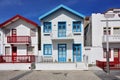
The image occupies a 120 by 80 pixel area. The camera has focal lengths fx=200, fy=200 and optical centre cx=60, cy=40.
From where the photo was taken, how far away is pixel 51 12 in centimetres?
2964

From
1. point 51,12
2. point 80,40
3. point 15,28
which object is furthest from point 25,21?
point 80,40

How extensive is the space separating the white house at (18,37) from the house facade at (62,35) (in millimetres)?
1760

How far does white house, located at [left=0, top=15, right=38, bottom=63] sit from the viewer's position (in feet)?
97.6

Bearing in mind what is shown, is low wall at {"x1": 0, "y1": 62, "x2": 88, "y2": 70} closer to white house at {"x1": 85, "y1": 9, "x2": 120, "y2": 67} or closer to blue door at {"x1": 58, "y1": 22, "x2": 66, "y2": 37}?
white house at {"x1": 85, "y1": 9, "x2": 120, "y2": 67}

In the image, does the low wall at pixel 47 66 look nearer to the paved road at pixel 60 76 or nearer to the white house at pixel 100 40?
the paved road at pixel 60 76

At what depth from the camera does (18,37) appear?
2981 cm

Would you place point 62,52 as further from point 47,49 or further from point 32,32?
point 32,32

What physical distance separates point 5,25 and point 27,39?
14.2 ft

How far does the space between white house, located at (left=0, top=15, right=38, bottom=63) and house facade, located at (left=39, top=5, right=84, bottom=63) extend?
1.76 meters

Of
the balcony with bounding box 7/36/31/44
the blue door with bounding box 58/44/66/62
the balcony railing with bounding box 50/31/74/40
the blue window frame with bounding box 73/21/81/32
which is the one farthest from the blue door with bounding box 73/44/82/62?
the balcony with bounding box 7/36/31/44

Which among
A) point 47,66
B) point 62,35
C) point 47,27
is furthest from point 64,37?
point 47,66

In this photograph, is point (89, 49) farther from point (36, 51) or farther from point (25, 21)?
point (25, 21)

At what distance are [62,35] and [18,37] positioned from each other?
659 centimetres

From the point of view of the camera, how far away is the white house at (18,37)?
97.6 feet
